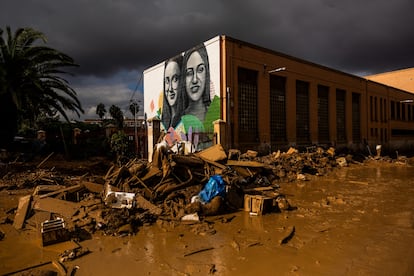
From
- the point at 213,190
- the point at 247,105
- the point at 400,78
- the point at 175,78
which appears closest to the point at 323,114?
the point at 247,105

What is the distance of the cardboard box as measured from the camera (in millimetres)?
7617

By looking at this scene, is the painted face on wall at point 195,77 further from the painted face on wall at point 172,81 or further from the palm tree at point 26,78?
the palm tree at point 26,78

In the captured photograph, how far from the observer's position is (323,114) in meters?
25.4

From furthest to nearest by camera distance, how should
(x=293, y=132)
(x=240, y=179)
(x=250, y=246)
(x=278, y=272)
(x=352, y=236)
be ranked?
(x=293, y=132) < (x=240, y=179) < (x=352, y=236) < (x=250, y=246) < (x=278, y=272)

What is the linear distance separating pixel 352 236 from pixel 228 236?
2.57 m

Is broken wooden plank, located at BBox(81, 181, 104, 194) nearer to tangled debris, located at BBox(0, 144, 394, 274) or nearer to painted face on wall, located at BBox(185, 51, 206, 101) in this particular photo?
tangled debris, located at BBox(0, 144, 394, 274)

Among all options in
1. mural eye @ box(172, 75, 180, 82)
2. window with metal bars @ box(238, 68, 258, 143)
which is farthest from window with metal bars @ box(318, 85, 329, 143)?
mural eye @ box(172, 75, 180, 82)

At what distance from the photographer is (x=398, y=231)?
624 centimetres

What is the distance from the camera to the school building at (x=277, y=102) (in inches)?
691

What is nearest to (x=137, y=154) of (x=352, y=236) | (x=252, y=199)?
(x=252, y=199)

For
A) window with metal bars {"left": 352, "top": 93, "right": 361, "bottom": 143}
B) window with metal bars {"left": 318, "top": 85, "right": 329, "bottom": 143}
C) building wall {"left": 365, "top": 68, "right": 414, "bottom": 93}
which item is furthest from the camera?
building wall {"left": 365, "top": 68, "right": 414, "bottom": 93}

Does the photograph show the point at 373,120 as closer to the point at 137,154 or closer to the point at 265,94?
the point at 265,94

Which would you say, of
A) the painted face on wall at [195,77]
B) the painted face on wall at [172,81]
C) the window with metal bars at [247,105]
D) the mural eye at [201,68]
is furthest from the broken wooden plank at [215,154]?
the painted face on wall at [172,81]

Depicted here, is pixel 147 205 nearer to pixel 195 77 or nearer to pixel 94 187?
pixel 94 187
